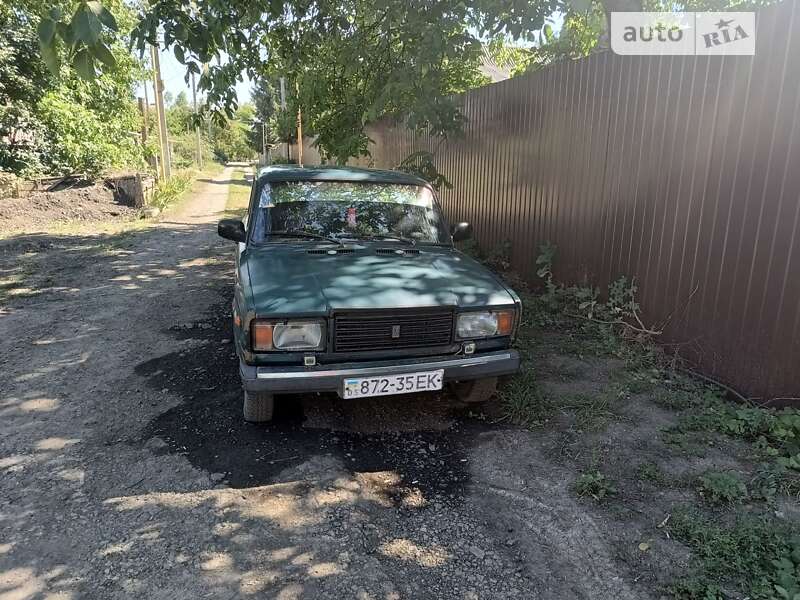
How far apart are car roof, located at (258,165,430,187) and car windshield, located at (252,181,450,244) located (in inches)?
2.0

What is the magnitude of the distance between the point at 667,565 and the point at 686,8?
10.5m

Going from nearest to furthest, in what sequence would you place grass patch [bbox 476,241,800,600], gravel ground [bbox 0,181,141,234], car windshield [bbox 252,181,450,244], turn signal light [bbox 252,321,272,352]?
grass patch [bbox 476,241,800,600] → turn signal light [bbox 252,321,272,352] → car windshield [bbox 252,181,450,244] → gravel ground [bbox 0,181,141,234]

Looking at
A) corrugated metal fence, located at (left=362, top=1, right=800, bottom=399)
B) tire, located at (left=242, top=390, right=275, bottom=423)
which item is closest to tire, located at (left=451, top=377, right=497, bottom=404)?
tire, located at (left=242, top=390, right=275, bottom=423)

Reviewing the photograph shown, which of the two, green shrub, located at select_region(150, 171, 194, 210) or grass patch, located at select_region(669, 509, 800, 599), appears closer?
grass patch, located at select_region(669, 509, 800, 599)

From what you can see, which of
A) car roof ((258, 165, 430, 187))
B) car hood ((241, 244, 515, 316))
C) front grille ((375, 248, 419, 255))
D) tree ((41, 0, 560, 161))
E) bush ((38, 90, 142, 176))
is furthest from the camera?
bush ((38, 90, 142, 176))

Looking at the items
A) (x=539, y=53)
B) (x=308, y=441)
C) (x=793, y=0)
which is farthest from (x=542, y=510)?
(x=539, y=53)

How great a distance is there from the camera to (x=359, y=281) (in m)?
3.52

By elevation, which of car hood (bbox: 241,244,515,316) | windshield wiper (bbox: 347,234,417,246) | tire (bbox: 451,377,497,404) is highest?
windshield wiper (bbox: 347,234,417,246)

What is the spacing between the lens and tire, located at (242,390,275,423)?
3574 millimetres

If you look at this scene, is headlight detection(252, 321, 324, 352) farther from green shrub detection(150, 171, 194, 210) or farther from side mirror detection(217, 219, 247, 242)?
green shrub detection(150, 171, 194, 210)

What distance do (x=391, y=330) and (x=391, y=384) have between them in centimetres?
33

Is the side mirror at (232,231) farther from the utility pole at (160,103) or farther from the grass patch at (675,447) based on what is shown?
the utility pole at (160,103)

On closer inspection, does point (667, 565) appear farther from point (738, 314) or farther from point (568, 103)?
point (568, 103)

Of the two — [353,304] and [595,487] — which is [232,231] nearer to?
[353,304]
